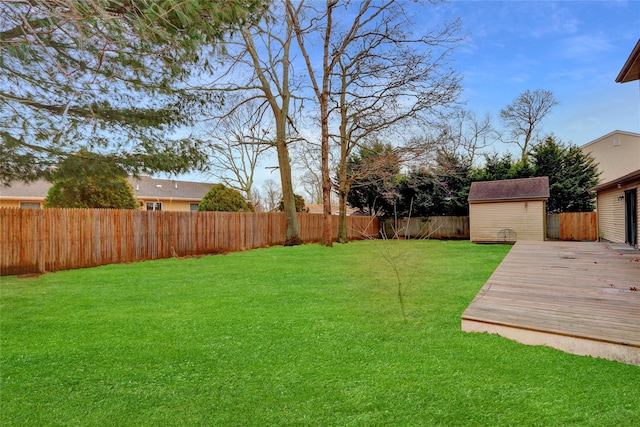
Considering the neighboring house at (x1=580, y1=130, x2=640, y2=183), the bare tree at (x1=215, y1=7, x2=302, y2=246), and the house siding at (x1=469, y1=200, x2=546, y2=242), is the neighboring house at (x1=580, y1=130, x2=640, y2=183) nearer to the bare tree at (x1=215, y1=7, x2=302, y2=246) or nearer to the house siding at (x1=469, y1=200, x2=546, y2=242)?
the house siding at (x1=469, y1=200, x2=546, y2=242)

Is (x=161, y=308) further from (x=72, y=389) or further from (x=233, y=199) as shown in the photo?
(x=233, y=199)

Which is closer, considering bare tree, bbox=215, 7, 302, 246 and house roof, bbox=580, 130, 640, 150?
bare tree, bbox=215, 7, 302, 246

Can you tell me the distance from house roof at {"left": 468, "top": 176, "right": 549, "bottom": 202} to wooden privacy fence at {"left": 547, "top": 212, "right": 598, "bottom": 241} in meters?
2.31

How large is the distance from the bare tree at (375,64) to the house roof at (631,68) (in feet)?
21.1

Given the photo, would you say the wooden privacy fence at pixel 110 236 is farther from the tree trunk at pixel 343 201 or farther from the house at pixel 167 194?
the house at pixel 167 194

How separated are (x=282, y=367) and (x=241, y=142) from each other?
36.5 ft

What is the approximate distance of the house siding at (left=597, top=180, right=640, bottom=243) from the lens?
421 inches

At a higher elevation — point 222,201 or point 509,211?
point 222,201

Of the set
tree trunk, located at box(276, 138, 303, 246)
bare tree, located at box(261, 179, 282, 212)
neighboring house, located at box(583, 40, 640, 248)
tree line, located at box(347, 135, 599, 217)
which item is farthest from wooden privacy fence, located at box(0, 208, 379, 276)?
bare tree, located at box(261, 179, 282, 212)

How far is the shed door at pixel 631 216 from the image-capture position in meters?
9.38

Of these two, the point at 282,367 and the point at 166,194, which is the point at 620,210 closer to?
the point at 282,367

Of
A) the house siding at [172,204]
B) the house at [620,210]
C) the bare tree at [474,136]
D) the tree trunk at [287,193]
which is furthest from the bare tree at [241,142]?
the bare tree at [474,136]

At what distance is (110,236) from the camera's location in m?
8.30

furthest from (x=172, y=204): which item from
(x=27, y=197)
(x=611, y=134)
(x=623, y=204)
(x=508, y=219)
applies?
(x=611, y=134)
